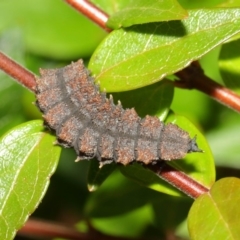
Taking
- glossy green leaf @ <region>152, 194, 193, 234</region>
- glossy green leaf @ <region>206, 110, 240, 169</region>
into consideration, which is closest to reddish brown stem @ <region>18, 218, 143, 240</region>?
glossy green leaf @ <region>152, 194, 193, 234</region>

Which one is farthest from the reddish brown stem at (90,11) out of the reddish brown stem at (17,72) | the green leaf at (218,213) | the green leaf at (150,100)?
the green leaf at (218,213)

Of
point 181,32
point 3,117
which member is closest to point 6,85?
point 3,117

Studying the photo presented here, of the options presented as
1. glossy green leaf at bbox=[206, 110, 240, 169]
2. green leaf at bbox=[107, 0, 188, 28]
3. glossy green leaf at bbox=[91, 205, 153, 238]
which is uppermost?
green leaf at bbox=[107, 0, 188, 28]

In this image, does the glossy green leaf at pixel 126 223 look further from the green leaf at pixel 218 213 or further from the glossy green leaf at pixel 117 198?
the green leaf at pixel 218 213

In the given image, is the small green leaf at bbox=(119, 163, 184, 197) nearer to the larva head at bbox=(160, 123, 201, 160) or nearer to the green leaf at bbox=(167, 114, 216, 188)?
the green leaf at bbox=(167, 114, 216, 188)

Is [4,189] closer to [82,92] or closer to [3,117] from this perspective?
[82,92]

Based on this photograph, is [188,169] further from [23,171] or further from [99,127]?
[23,171]
